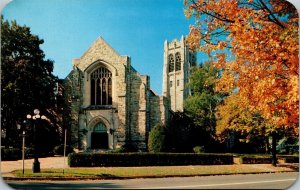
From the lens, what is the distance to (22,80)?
12.5 meters

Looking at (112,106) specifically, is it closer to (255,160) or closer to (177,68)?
(177,68)

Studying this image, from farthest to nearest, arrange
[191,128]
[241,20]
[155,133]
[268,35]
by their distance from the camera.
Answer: [191,128] → [155,133] → [241,20] → [268,35]

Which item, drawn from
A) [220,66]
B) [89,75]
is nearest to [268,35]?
[220,66]

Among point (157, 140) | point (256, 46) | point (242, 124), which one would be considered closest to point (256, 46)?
point (256, 46)

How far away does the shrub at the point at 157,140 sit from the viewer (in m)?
18.0

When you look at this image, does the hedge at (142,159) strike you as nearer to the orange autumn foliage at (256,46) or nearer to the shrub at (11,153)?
the shrub at (11,153)

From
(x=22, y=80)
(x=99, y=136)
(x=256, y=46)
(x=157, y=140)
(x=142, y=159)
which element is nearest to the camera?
(x=256, y=46)

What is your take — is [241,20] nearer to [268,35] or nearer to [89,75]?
[268,35]

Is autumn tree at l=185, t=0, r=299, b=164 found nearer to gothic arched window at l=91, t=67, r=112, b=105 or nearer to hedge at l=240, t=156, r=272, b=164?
hedge at l=240, t=156, r=272, b=164

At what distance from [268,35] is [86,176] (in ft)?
19.8

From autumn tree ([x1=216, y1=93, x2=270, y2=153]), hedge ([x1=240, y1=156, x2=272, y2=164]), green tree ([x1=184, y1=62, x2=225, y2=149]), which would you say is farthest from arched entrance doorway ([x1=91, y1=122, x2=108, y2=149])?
hedge ([x1=240, y1=156, x2=272, y2=164])

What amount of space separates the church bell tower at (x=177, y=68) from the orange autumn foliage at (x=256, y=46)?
1.28 meters

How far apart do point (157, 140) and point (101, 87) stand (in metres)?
4.04

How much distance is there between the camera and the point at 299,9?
797 centimetres
